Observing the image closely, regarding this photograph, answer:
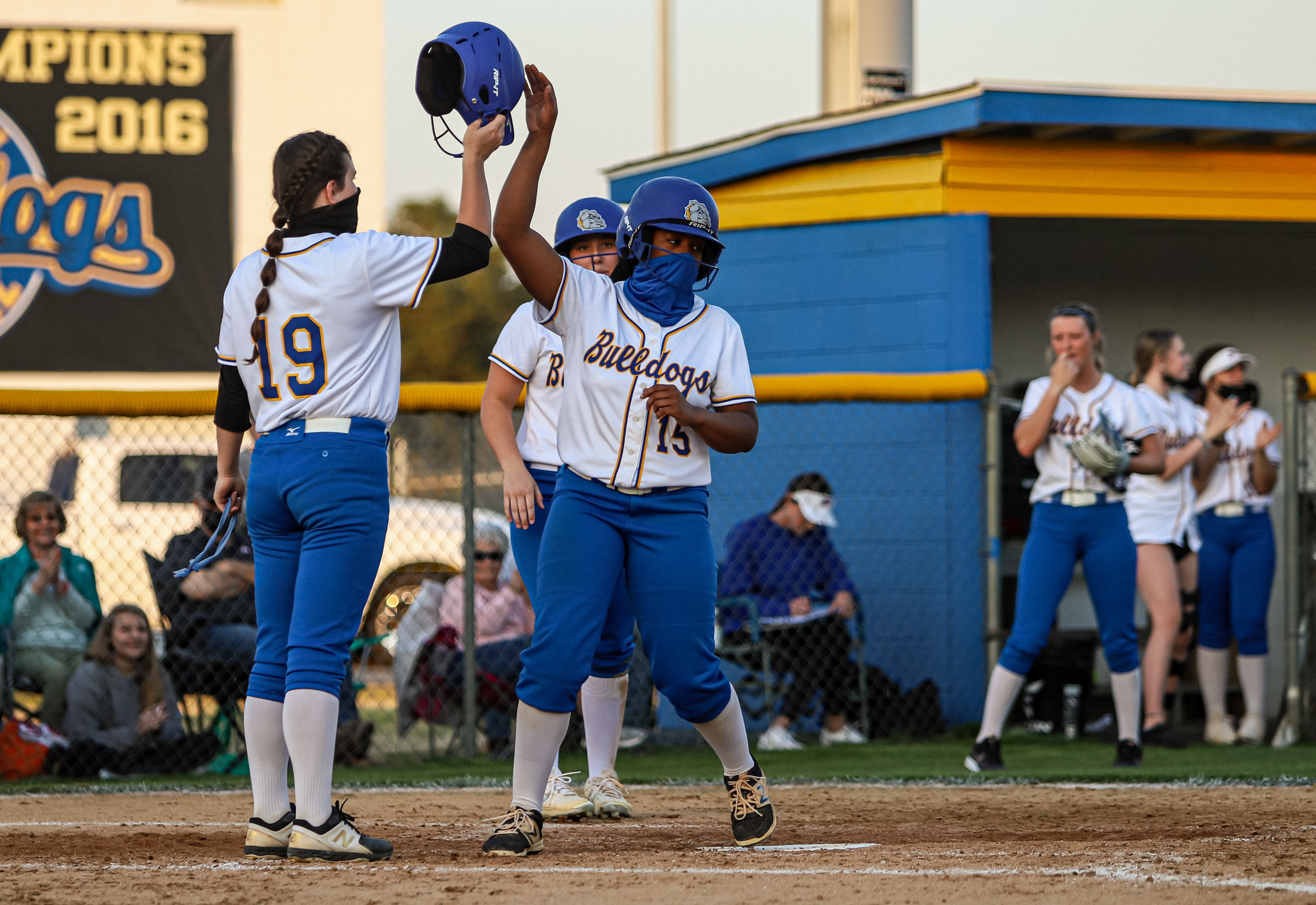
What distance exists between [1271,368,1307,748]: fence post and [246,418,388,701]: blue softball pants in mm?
6094

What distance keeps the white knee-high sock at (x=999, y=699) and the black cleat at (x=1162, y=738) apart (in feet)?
5.48

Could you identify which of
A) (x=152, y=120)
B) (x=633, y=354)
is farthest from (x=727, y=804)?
(x=152, y=120)

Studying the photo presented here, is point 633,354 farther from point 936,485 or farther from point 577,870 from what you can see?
point 936,485

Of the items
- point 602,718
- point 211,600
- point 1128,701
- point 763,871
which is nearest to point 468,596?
point 211,600

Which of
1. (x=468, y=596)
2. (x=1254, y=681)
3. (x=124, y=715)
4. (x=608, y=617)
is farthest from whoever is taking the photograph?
(x=1254, y=681)

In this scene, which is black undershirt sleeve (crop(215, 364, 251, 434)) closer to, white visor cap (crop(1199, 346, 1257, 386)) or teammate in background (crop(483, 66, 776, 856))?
teammate in background (crop(483, 66, 776, 856))

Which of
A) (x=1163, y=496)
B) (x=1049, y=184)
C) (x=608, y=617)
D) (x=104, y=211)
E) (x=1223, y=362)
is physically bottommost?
(x=608, y=617)

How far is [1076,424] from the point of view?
6992 mm

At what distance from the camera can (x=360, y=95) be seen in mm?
18703

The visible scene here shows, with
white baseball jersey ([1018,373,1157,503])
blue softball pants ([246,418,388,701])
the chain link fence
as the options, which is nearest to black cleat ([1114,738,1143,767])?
white baseball jersey ([1018,373,1157,503])

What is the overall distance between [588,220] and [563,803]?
6.96 feet

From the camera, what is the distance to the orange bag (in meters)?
7.18

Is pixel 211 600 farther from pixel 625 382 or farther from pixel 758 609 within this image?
pixel 625 382

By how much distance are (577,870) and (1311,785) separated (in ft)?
11.8
